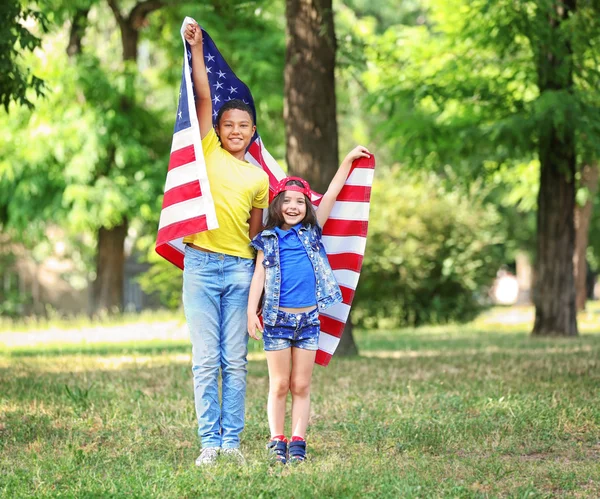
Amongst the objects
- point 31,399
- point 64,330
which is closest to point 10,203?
point 64,330

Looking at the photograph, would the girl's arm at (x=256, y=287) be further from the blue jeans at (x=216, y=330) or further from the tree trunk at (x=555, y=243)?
the tree trunk at (x=555, y=243)

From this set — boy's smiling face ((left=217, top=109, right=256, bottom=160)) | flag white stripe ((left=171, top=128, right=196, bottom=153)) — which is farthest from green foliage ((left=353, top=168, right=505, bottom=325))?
flag white stripe ((left=171, top=128, right=196, bottom=153))

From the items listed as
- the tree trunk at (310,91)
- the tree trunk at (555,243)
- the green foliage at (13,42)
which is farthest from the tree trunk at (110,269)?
the green foliage at (13,42)

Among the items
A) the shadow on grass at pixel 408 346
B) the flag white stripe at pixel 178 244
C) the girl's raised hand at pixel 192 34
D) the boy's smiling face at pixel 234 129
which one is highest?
the girl's raised hand at pixel 192 34

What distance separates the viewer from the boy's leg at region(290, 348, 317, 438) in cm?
566

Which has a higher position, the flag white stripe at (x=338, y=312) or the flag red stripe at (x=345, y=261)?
the flag red stripe at (x=345, y=261)

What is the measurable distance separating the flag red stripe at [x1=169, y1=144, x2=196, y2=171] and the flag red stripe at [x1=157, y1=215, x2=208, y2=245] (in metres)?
0.36

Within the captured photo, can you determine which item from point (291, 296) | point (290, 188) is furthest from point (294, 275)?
point (290, 188)

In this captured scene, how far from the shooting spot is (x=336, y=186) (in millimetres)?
6039

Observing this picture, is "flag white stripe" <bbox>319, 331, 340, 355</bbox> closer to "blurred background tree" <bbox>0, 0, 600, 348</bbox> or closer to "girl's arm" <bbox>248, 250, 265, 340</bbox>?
"girl's arm" <bbox>248, 250, 265, 340</bbox>

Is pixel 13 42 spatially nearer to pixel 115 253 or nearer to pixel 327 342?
pixel 327 342

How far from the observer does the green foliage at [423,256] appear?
21.6m

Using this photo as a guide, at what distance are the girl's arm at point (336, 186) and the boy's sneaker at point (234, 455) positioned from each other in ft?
4.80

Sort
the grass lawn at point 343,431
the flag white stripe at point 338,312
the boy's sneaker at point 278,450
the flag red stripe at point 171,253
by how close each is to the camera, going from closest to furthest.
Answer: the grass lawn at point 343,431
the boy's sneaker at point 278,450
the flag red stripe at point 171,253
the flag white stripe at point 338,312
